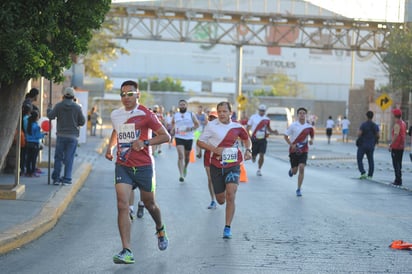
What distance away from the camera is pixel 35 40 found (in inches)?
452

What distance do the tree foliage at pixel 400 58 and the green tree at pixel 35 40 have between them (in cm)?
3165

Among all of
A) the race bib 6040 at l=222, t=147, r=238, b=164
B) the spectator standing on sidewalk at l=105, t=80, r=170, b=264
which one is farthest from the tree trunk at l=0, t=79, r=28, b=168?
the spectator standing on sidewalk at l=105, t=80, r=170, b=264

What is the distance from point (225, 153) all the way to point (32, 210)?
2837 millimetres

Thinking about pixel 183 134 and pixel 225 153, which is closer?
pixel 225 153

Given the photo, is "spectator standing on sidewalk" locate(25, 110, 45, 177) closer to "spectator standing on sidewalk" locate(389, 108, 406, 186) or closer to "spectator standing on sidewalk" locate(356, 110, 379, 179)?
"spectator standing on sidewalk" locate(389, 108, 406, 186)

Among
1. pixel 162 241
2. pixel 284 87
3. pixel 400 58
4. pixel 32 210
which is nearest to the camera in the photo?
pixel 162 241

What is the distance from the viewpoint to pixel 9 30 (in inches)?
418

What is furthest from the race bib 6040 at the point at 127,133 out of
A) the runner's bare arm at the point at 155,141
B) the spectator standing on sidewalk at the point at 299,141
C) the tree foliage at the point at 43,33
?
the spectator standing on sidewalk at the point at 299,141

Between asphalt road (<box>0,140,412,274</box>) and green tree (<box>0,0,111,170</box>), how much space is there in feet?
6.52

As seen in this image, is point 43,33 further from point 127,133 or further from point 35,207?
point 127,133

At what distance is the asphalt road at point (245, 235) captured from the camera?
8234 millimetres

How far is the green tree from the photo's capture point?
10758mm

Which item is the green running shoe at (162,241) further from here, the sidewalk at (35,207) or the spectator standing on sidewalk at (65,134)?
the spectator standing on sidewalk at (65,134)

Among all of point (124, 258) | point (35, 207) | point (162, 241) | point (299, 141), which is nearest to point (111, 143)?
point (162, 241)
